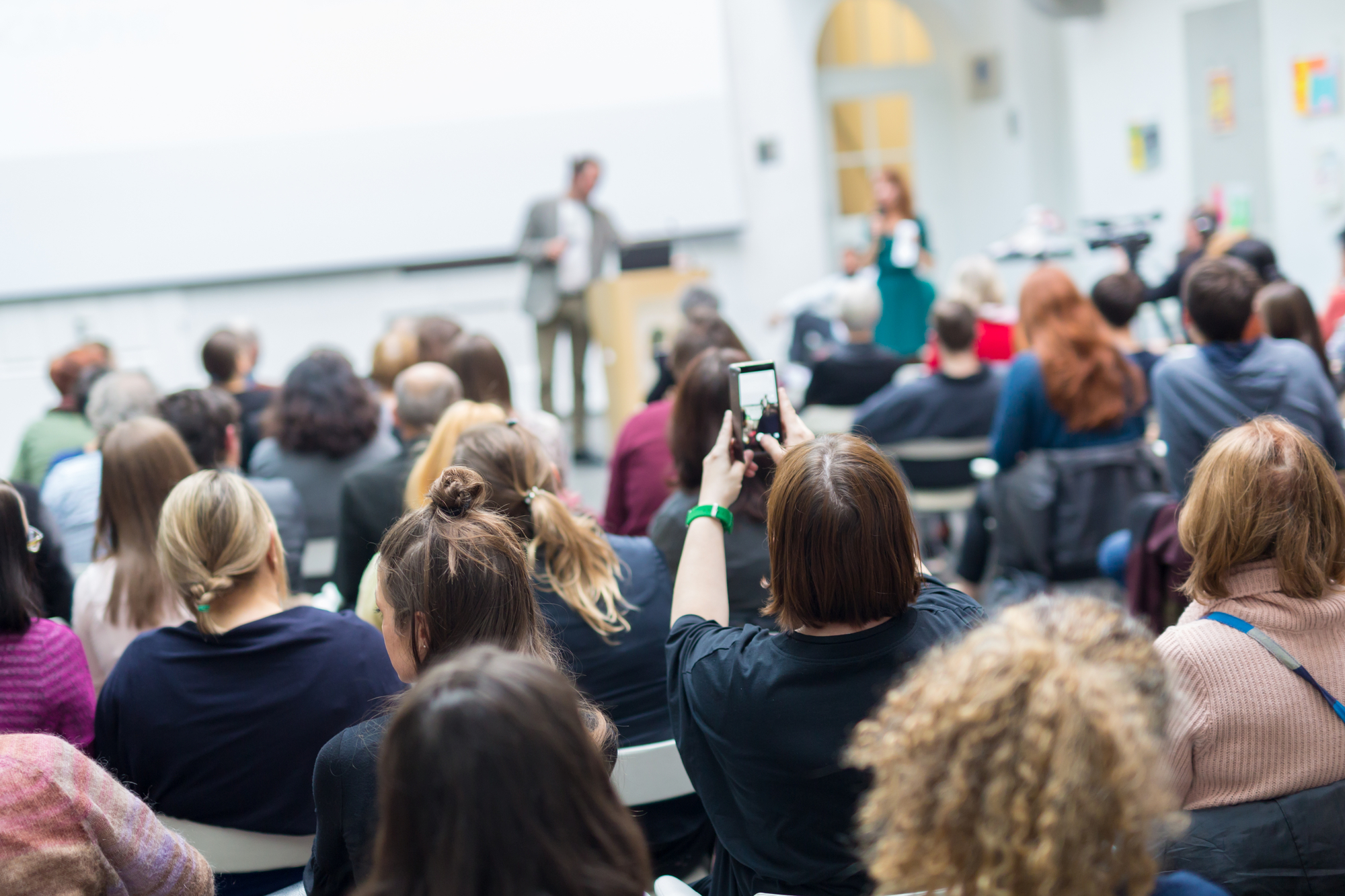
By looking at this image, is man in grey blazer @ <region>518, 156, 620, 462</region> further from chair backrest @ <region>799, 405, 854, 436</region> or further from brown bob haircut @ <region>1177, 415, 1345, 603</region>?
brown bob haircut @ <region>1177, 415, 1345, 603</region>

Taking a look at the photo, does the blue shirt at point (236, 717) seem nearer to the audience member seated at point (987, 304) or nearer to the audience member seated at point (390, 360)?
the audience member seated at point (390, 360)

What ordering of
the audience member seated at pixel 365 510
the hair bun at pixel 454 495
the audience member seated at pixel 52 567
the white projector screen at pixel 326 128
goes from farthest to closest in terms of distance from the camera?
the white projector screen at pixel 326 128, the audience member seated at pixel 365 510, the audience member seated at pixel 52 567, the hair bun at pixel 454 495

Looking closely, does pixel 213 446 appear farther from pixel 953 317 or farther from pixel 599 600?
pixel 953 317

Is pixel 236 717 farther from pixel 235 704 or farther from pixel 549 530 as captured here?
pixel 549 530

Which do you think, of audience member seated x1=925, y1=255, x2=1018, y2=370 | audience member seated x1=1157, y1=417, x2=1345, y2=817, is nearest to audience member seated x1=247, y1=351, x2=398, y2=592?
audience member seated x1=925, y1=255, x2=1018, y2=370

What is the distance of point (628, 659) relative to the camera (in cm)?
203

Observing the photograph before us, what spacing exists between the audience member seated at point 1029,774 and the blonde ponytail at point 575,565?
3.57 feet

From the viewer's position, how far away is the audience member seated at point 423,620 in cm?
139

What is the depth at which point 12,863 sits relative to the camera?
1.23 meters

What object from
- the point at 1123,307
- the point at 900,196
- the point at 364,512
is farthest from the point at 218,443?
the point at 900,196

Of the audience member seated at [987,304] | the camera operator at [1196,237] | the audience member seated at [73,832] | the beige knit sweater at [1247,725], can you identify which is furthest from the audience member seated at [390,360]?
the beige knit sweater at [1247,725]

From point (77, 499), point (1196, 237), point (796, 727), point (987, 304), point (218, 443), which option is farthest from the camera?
point (1196, 237)

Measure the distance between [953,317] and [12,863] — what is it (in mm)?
3187

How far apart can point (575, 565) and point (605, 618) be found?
0.11 m
